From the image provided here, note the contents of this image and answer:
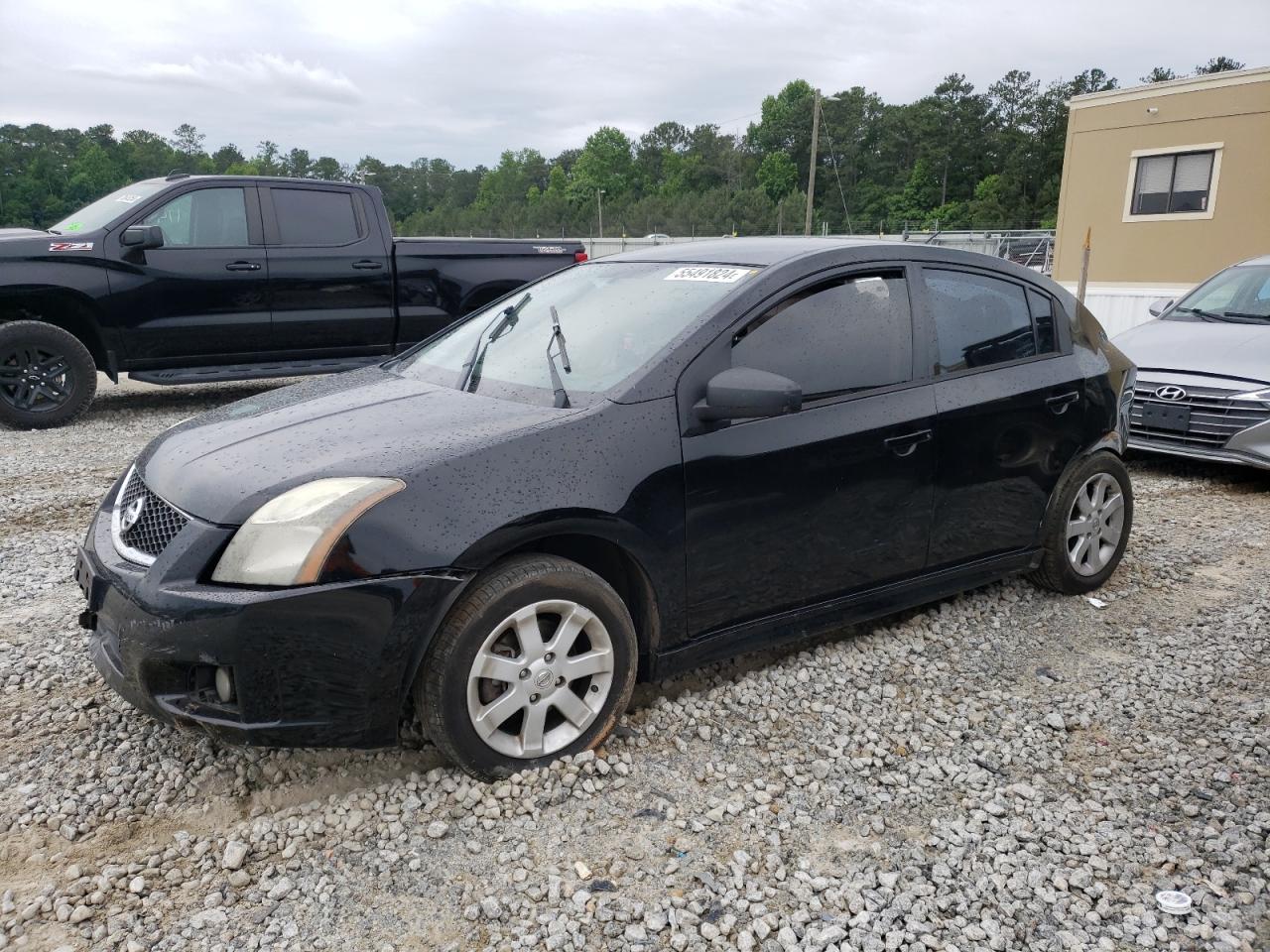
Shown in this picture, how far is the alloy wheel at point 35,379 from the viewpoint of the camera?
7.55 m

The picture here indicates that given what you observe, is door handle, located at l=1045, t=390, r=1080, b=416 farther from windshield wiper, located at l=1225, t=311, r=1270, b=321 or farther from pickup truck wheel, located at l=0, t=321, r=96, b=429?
pickup truck wheel, located at l=0, t=321, r=96, b=429

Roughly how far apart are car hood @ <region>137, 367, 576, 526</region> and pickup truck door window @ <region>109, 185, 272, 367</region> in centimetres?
502

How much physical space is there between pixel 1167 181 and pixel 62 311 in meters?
22.8

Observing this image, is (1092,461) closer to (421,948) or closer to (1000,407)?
(1000,407)

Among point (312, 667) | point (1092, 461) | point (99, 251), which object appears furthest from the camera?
point (99, 251)

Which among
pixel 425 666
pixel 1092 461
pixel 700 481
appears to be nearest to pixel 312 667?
pixel 425 666

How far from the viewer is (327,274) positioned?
851cm

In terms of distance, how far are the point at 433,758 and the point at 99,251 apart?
21.2 ft

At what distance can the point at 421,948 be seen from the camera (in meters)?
2.28

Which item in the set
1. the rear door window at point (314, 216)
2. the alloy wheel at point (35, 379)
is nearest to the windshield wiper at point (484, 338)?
the rear door window at point (314, 216)

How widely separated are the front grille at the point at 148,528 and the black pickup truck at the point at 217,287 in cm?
547

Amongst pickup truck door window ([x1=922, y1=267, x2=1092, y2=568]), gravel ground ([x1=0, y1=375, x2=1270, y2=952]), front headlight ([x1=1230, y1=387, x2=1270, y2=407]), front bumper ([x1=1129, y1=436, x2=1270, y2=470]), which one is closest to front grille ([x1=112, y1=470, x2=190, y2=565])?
gravel ground ([x1=0, y1=375, x2=1270, y2=952])

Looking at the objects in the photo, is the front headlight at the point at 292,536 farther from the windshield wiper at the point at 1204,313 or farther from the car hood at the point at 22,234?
the windshield wiper at the point at 1204,313

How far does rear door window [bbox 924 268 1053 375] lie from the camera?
3.86 metres
